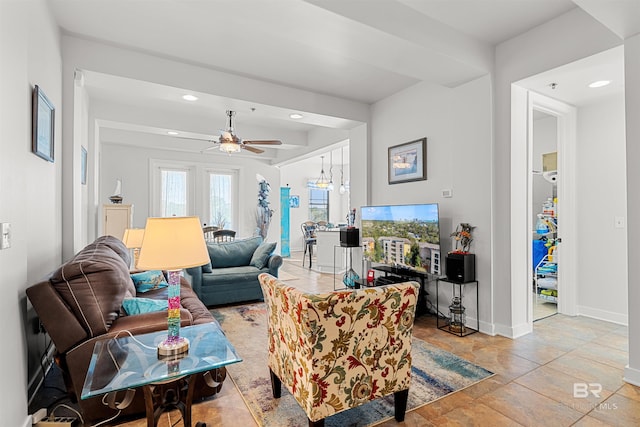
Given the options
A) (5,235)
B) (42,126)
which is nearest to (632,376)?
(5,235)

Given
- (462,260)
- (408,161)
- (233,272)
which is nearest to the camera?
(462,260)

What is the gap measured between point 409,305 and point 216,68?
3289mm

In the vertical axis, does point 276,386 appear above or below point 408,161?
below

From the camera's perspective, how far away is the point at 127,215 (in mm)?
5176

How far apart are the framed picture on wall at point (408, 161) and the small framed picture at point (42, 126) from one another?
363 cm

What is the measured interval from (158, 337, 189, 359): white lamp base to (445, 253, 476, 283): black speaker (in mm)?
2659

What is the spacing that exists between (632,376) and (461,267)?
4.64 feet

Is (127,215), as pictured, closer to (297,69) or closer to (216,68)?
(216,68)

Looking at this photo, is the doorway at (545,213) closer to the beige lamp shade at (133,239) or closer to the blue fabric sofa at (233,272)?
the blue fabric sofa at (233,272)

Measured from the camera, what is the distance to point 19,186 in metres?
1.67

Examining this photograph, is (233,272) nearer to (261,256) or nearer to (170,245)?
(261,256)

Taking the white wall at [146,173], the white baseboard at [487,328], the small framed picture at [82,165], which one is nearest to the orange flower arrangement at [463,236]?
the white baseboard at [487,328]

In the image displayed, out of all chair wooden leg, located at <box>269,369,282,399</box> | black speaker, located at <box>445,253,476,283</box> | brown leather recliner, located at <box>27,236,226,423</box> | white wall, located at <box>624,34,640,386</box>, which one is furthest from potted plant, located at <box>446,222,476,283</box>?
brown leather recliner, located at <box>27,236,226,423</box>

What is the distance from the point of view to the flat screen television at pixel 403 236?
3.61m
